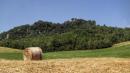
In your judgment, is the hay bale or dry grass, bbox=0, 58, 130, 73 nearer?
dry grass, bbox=0, 58, 130, 73

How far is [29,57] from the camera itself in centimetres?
2373

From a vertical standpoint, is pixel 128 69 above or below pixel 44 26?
below

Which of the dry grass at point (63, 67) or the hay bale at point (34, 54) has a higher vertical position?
the hay bale at point (34, 54)

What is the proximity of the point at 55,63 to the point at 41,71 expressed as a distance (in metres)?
1.52

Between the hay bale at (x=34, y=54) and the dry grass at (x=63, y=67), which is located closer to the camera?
the dry grass at (x=63, y=67)

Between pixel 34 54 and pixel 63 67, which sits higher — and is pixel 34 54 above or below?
above

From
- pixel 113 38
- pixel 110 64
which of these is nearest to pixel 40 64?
pixel 110 64

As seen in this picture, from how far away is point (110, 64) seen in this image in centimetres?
1800

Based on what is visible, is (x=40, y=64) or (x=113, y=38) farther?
(x=113, y=38)

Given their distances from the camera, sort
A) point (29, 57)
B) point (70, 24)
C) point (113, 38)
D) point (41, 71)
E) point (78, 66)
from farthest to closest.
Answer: point (70, 24) → point (113, 38) → point (29, 57) → point (78, 66) → point (41, 71)

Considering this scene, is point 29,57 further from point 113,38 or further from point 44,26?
point 44,26

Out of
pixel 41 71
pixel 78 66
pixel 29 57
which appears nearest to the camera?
pixel 41 71

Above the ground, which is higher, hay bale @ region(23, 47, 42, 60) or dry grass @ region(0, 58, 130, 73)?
hay bale @ region(23, 47, 42, 60)

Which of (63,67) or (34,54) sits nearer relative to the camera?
(63,67)
